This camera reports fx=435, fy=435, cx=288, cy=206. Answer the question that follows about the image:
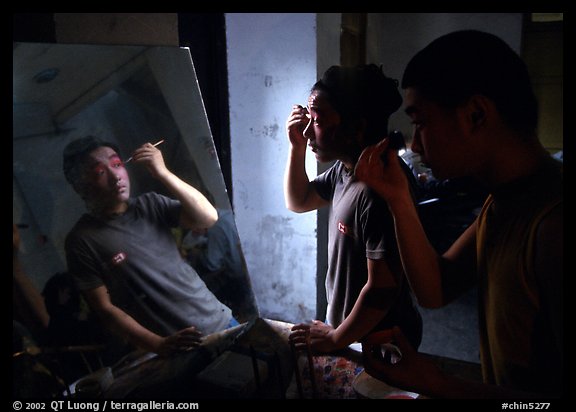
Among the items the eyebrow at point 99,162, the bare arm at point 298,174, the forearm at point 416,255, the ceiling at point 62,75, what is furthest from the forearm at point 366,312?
the ceiling at point 62,75

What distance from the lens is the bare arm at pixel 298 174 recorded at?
1442mm

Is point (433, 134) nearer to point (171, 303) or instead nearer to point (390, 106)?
point (390, 106)

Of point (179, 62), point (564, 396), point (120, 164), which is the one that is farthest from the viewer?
point (179, 62)

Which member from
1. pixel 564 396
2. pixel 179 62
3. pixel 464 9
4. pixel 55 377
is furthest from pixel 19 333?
pixel 464 9

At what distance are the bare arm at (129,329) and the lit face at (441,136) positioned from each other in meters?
0.78

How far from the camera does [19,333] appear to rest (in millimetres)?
928

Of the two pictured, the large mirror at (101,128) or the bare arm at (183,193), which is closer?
the large mirror at (101,128)

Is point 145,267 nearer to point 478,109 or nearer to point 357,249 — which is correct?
point 357,249

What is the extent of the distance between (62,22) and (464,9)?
1092 millimetres

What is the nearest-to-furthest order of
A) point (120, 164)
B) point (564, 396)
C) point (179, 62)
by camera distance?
point (564, 396), point (120, 164), point (179, 62)

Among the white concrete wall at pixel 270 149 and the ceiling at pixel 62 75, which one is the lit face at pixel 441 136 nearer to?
the ceiling at pixel 62 75

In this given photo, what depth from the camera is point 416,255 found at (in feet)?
3.43

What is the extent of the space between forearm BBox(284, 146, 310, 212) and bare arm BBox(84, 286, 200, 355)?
0.58 meters

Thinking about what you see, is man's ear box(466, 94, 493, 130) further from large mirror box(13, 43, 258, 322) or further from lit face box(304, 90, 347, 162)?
large mirror box(13, 43, 258, 322)
